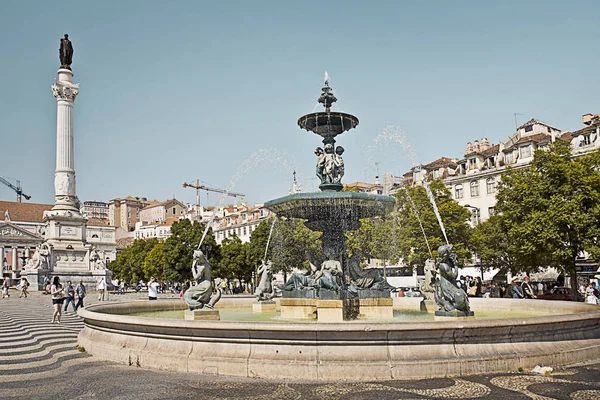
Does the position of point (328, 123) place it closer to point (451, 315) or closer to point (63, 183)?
point (451, 315)

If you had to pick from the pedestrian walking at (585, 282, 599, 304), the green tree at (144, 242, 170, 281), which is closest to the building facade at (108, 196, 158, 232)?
the green tree at (144, 242, 170, 281)

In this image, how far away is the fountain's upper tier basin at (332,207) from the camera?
1236 cm

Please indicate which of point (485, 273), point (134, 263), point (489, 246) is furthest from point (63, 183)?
point (134, 263)

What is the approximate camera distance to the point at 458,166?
59625 millimetres

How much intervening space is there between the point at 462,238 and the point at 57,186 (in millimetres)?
33058

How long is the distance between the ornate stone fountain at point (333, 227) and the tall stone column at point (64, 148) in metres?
37.1

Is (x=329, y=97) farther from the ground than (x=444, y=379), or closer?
farther from the ground

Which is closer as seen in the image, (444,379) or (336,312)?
(444,379)

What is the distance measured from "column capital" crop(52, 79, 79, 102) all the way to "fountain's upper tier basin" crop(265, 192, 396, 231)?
3977 cm

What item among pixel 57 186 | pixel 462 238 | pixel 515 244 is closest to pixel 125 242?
pixel 57 186

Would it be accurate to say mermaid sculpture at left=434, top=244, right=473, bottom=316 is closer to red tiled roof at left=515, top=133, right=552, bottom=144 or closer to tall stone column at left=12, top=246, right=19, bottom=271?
red tiled roof at left=515, top=133, right=552, bottom=144

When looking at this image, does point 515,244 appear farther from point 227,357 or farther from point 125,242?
point 125,242

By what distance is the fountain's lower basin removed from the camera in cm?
750

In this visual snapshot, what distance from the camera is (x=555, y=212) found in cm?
2777
